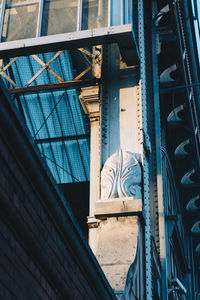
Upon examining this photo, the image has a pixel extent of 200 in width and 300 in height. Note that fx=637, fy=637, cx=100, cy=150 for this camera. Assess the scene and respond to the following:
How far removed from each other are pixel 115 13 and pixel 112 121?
6.96ft

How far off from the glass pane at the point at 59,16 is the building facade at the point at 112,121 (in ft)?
0.07

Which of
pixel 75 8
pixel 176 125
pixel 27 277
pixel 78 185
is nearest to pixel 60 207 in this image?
pixel 27 277

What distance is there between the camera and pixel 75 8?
12.7 metres

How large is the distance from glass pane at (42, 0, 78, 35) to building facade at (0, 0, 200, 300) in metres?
0.02

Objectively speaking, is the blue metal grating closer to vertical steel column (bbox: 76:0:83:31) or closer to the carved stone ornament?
vertical steel column (bbox: 76:0:83:31)

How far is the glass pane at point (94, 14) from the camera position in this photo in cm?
1239

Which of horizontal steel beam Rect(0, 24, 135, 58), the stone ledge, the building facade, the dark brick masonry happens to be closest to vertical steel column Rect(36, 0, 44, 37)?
the building facade

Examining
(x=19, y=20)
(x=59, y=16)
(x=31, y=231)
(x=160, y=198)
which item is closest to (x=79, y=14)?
(x=59, y=16)

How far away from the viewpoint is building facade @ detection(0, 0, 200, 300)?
10.2m

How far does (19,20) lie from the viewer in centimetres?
1291

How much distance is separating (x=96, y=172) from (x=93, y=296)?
4757mm

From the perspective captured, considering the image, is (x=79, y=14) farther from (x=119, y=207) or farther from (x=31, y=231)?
(x=31, y=231)

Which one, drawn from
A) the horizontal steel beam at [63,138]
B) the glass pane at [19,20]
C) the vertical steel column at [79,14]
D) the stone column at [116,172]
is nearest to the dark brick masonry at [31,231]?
the stone column at [116,172]

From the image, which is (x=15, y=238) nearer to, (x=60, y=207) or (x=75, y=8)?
(x=60, y=207)
